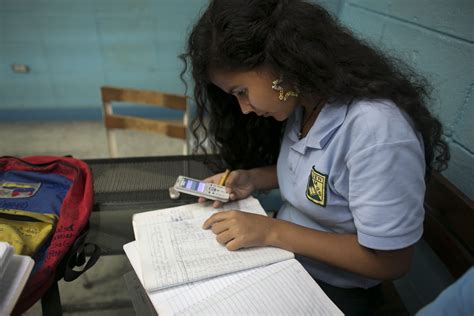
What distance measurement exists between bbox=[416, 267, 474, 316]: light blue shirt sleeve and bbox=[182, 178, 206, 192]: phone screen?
0.61m

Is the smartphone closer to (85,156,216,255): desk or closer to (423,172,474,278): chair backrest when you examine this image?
(85,156,216,255): desk

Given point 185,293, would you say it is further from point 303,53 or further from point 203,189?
point 303,53

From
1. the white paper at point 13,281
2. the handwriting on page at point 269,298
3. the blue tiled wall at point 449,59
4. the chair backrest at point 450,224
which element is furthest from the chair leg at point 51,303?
the blue tiled wall at point 449,59

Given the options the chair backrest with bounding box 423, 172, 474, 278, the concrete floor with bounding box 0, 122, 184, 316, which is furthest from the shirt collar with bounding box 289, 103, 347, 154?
the concrete floor with bounding box 0, 122, 184, 316

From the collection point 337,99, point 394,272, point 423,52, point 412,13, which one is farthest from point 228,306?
point 412,13

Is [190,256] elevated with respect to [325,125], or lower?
lower

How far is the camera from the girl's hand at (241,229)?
76 centimetres

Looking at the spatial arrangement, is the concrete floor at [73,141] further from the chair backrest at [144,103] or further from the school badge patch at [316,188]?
the school badge patch at [316,188]

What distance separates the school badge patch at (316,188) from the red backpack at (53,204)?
0.58 m

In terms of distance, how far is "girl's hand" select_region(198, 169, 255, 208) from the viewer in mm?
958

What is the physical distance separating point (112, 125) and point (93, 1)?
1446 mm

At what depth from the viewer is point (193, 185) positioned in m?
0.96

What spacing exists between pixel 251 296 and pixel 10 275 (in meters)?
0.49

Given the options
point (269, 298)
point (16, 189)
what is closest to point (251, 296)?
point (269, 298)
